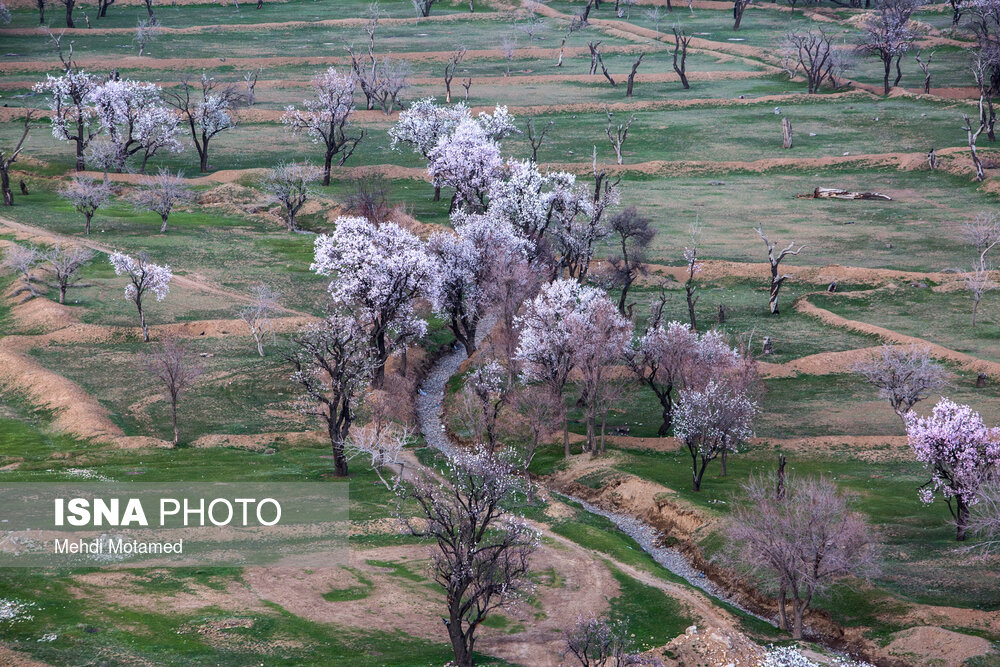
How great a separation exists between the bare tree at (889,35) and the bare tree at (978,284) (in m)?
67.7

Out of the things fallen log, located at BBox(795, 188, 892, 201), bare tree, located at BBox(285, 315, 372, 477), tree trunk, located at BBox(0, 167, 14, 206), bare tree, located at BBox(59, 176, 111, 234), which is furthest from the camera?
fallen log, located at BBox(795, 188, 892, 201)

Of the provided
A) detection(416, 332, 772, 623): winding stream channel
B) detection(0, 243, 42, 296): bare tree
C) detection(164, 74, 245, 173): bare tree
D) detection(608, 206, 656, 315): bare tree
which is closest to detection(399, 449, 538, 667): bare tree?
detection(416, 332, 772, 623): winding stream channel

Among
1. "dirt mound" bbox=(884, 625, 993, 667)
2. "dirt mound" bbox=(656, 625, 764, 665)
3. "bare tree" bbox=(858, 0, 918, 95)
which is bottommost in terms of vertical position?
"dirt mound" bbox=(884, 625, 993, 667)

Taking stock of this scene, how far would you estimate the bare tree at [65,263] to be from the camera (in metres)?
105

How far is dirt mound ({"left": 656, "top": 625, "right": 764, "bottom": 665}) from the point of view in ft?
169

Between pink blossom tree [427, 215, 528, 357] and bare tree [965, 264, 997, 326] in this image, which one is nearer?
pink blossom tree [427, 215, 528, 357]

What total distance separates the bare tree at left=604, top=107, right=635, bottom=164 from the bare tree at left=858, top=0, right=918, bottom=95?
128 feet

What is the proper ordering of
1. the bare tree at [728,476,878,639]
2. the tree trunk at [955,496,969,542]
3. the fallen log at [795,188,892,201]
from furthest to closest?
the fallen log at [795,188,892,201]
the tree trunk at [955,496,969,542]
the bare tree at [728,476,878,639]

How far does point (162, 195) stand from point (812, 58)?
97.9m

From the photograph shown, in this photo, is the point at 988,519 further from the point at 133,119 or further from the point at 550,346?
the point at 133,119

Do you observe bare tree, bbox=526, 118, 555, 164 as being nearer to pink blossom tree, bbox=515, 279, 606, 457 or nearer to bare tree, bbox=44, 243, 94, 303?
bare tree, bbox=44, 243, 94, 303

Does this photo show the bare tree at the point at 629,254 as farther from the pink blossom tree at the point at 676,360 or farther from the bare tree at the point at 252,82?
the bare tree at the point at 252,82

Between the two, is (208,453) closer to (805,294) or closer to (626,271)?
(626,271)

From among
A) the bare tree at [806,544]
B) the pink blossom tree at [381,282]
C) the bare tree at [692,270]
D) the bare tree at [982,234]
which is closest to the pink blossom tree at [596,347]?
the bare tree at [692,270]
